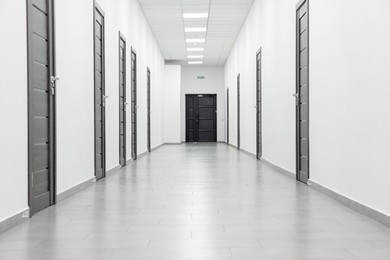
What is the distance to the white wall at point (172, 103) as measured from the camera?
22.3 meters

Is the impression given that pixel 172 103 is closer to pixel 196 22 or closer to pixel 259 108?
pixel 196 22

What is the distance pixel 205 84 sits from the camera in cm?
2444

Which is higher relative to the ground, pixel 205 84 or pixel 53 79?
pixel 205 84

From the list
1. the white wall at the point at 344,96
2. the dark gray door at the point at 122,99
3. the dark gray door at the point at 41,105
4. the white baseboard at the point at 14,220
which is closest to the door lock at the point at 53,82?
the dark gray door at the point at 41,105

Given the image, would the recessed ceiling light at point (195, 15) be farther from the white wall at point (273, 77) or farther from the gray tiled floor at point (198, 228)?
the gray tiled floor at point (198, 228)

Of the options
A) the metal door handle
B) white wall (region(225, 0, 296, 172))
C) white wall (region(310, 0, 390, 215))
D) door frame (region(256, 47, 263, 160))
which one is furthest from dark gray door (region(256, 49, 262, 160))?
the metal door handle

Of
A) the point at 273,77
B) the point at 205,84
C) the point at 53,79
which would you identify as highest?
the point at 205,84

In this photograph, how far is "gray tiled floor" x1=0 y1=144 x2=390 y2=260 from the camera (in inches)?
118

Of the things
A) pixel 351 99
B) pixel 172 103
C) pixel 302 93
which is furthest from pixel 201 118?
pixel 351 99

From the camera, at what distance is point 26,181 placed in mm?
4184

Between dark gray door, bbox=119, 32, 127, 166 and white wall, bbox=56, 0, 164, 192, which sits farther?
dark gray door, bbox=119, 32, 127, 166

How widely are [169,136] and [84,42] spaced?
1611 cm

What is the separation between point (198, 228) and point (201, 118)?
20868 mm

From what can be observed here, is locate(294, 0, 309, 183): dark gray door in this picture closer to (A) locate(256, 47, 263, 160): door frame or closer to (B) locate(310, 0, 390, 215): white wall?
(B) locate(310, 0, 390, 215): white wall
